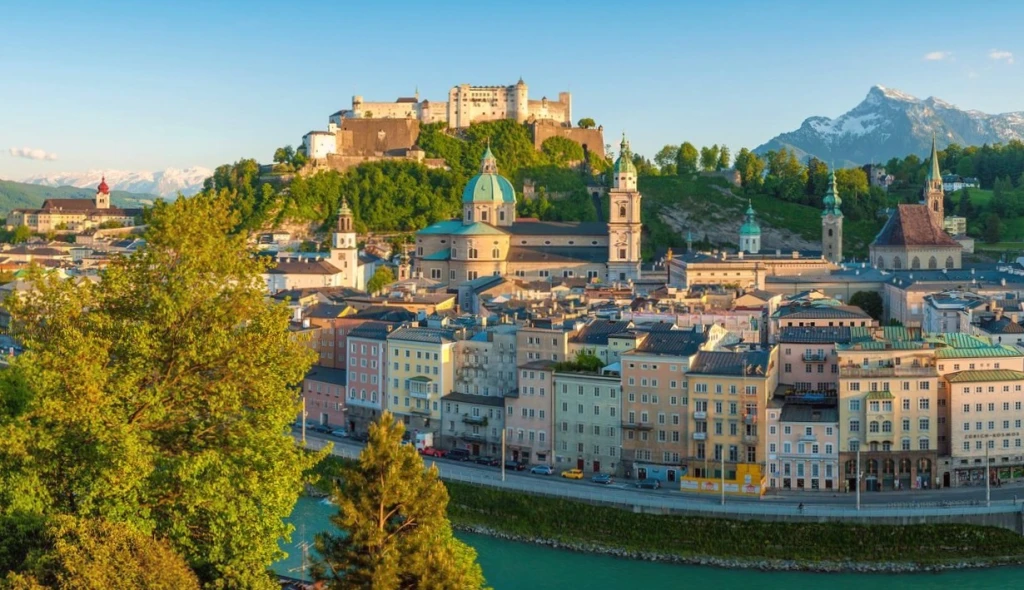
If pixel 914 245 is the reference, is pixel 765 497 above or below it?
below

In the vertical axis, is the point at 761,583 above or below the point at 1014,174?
below

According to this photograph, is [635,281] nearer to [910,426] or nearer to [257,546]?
[910,426]

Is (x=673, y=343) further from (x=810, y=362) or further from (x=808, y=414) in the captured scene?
(x=810, y=362)

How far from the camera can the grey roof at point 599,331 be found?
34.7 meters

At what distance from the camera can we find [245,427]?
615 inches

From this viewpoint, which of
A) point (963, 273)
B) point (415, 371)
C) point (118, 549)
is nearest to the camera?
point (118, 549)

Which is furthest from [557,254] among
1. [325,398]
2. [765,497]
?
[765,497]

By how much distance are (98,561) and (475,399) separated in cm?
2218

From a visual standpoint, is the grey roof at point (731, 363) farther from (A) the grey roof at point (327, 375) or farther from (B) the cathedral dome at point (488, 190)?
(B) the cathedral dome at point (488, 190)

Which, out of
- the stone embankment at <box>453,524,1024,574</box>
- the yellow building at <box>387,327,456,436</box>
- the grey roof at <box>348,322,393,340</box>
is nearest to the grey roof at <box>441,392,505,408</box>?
the yellow building at <box>387,327,456,436</box>

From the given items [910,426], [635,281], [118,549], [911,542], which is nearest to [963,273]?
[635,281]

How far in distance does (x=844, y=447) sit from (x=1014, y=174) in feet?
208

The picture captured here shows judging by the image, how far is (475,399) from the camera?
35438mm

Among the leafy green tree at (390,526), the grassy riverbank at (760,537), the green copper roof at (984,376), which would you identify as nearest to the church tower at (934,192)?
the green copper roof at (984,376)
